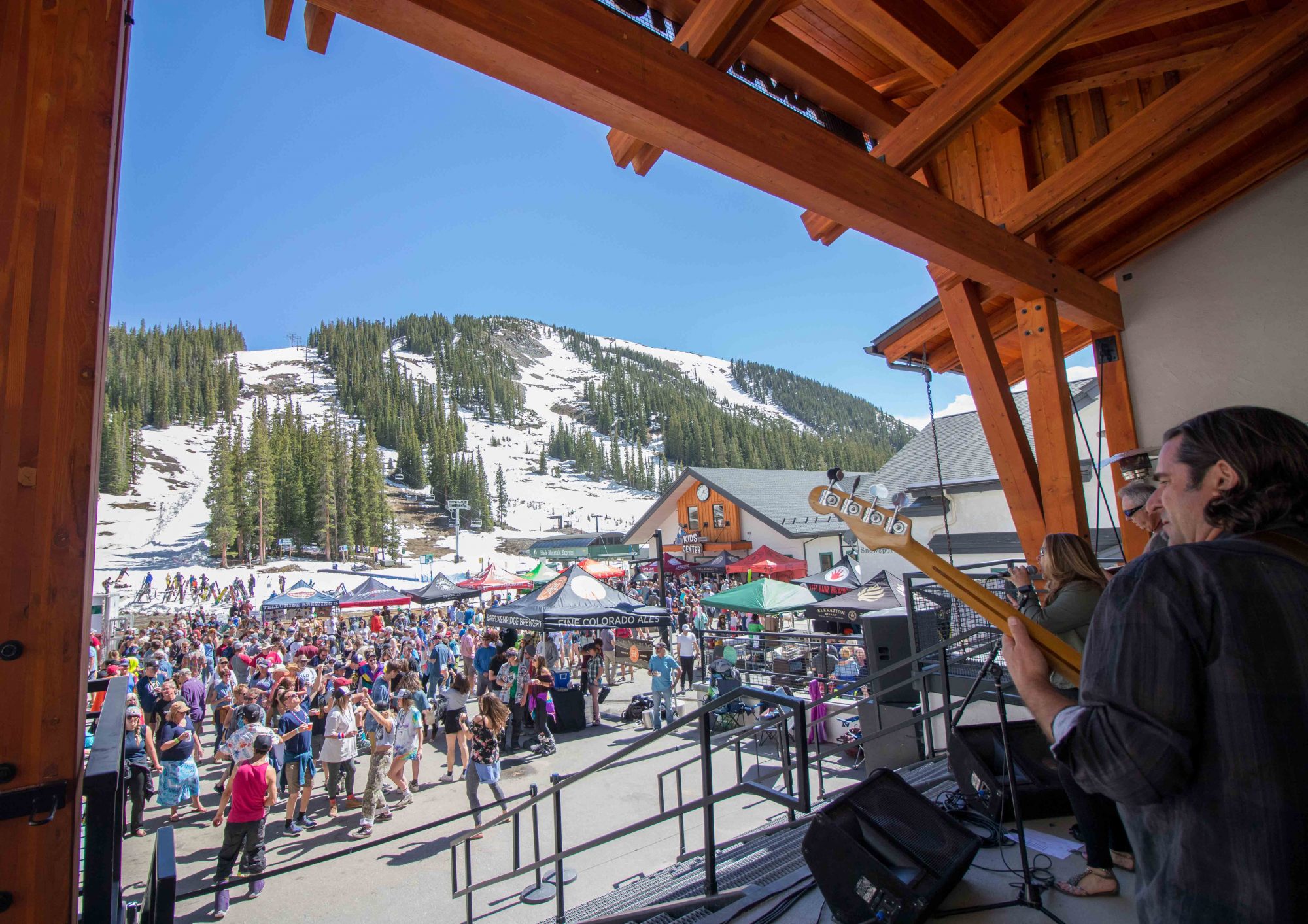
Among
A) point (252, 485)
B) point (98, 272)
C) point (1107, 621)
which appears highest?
point (252, 485)

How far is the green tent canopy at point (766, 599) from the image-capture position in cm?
1481

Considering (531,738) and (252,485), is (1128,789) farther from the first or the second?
(252,485)

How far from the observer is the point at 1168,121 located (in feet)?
14.2

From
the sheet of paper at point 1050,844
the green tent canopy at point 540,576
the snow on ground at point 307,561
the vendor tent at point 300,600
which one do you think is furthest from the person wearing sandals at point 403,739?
the snow on ground at point 307,561

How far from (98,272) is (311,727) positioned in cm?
897

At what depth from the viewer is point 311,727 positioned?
907 cm

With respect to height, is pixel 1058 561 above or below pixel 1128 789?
above

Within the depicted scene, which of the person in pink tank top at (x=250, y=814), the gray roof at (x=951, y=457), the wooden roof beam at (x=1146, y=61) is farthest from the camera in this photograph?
the gray roof at (x=951, y=457)

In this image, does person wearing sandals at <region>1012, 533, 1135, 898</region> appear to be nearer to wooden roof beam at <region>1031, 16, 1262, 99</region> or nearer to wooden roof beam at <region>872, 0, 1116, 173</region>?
wooden roof beam at <region>872, 0, 1116, 173</region>

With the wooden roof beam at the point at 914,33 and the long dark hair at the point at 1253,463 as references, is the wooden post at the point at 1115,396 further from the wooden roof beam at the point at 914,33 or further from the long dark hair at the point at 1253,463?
the long dark hair at the point at 1253,463

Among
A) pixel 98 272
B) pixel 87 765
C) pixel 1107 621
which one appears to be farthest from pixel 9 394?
pixel 1107 621

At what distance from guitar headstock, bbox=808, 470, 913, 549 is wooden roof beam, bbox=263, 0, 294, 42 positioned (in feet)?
9.28

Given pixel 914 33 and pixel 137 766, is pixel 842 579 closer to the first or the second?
pixel 137 766

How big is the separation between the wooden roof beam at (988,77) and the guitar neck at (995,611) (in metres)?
2.70
